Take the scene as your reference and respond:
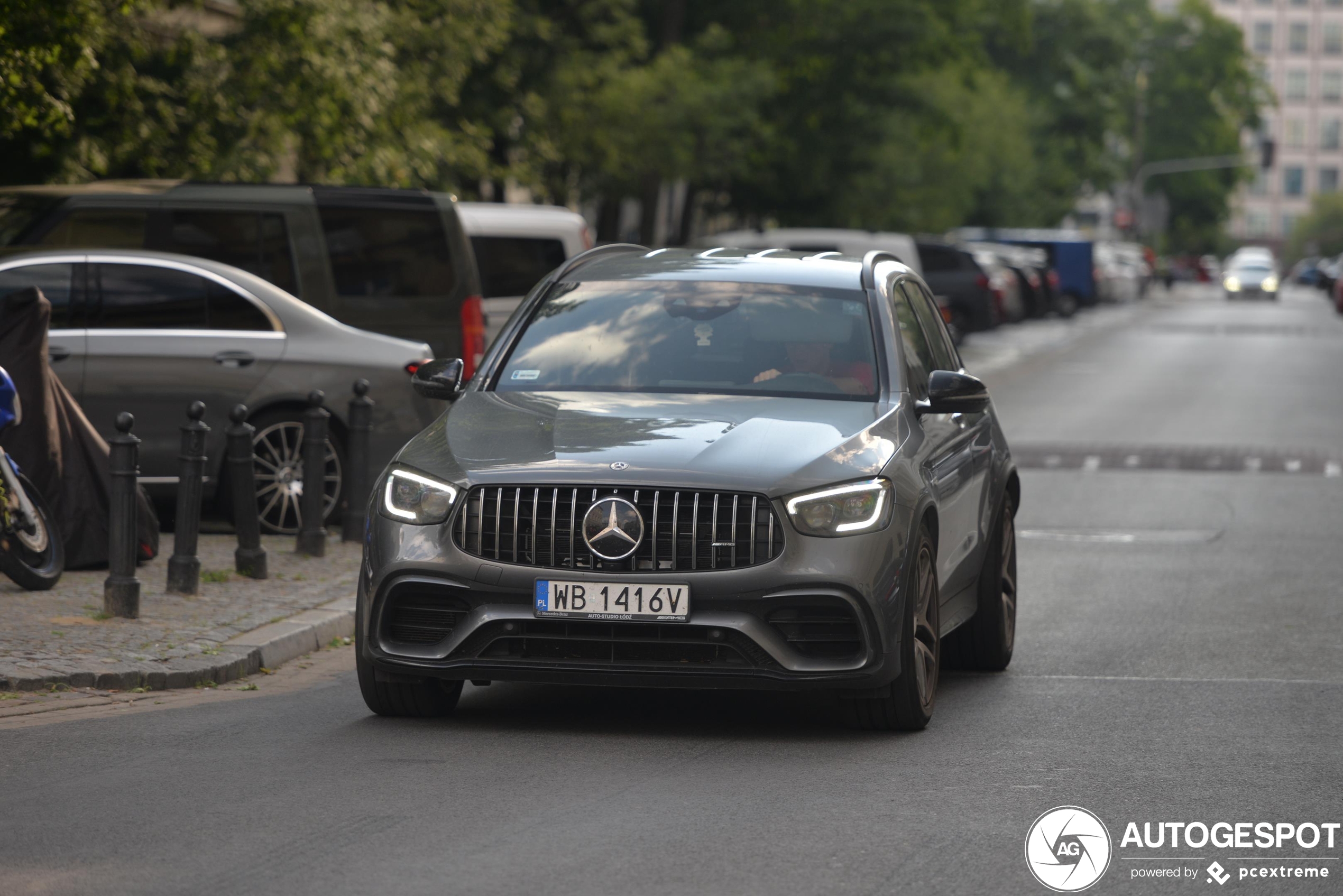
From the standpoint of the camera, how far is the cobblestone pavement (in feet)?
27.2

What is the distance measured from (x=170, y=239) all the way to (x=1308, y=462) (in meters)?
10.6

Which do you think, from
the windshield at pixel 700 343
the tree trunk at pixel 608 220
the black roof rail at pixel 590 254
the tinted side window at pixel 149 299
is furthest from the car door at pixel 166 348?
the tree trunk at pixel 608 220

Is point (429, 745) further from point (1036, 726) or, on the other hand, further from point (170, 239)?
point (170, 239)

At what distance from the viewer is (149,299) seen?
40.7ft

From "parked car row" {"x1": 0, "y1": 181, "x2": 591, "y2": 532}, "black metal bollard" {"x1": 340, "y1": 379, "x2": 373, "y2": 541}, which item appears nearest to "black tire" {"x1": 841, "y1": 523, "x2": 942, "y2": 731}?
"black metal bollard" {"x1": 340, "y1": 379, "x2": 373, "y2": 541}

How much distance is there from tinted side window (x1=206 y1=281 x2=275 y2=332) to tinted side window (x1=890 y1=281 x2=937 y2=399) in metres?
4.99

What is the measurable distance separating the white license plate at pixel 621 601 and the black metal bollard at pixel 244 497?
3.92 metres

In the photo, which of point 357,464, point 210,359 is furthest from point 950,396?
point 210,359

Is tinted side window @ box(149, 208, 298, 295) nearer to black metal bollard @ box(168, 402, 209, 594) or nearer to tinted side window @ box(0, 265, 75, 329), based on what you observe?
tinted side window @ box(0, 265, 75, 329)

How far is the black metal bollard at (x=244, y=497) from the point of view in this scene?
10.5 m

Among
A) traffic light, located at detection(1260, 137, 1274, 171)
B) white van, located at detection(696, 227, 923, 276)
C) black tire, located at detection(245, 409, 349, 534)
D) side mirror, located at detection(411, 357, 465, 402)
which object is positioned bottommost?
traffic light, located at detection(1260, 137, 1274, 171)

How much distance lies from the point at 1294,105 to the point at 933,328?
180876 mm

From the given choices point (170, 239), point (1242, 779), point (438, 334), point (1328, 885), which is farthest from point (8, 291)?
point (1328, 885)

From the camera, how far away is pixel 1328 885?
17.7 ft
